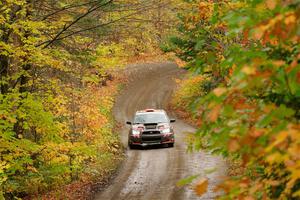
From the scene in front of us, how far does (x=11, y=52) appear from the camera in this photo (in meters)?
10.9

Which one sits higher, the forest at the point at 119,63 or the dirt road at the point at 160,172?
the forest at the point at 119,63

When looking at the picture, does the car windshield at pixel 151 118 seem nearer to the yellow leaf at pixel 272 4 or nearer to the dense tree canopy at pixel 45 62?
the dense tree canopy at pixel 45 62

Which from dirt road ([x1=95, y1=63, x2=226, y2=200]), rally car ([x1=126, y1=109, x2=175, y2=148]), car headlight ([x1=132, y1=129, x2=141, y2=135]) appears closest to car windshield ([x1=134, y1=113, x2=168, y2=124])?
rally car ([x1=126, y1=109, x2=175, y2=148])

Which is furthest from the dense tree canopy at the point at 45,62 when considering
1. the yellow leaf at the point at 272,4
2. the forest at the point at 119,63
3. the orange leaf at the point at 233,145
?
the yellow leaf at the point at 272,4

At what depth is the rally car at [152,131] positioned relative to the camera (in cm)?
2131

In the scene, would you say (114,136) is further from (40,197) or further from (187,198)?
(187,198)

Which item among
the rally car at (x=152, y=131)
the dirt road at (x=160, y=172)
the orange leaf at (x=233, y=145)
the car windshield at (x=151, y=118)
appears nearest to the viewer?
the orange leaf at (x=233, y=145)

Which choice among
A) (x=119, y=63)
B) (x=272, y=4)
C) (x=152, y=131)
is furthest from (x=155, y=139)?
(x=272, y=4)

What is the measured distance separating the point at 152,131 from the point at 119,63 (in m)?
6.09

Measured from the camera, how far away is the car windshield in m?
21.8

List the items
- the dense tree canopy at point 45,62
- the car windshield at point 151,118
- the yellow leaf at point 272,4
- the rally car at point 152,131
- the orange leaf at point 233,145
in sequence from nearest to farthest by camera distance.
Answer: the orange leaf at point 233,145 → the yellow leaf at point 272,4 → the dense tree canopy at point 45,62 → the rally car at point 152,131 → the car windshield at point 151,118

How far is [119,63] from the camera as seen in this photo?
1598 cm

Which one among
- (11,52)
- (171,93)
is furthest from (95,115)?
(171,93)

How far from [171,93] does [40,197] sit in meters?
25.0
